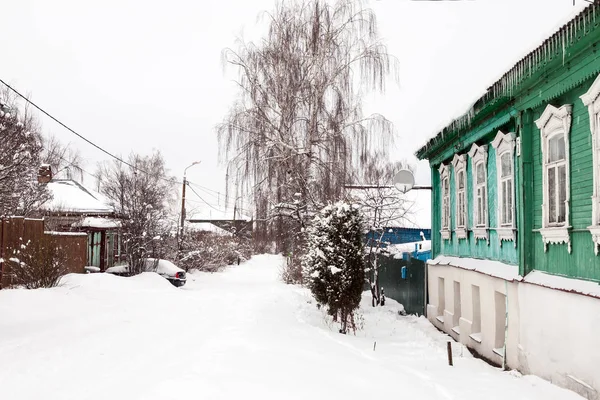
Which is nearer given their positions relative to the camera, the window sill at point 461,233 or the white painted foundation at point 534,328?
the white painted foundation at point 534,328

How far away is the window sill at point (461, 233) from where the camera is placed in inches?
496

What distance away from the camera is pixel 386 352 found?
9227 mm

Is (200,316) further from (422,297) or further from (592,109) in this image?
(592,109)

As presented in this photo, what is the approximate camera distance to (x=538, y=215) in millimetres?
8422

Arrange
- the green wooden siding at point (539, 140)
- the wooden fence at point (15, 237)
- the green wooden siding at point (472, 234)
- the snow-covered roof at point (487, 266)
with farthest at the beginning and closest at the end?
the wooden fence at point (15, 237)
the green wooden siding at point (472, 234)
the snow-covered roof at point (487, 266)
the green wooden siding at point (539, 140)

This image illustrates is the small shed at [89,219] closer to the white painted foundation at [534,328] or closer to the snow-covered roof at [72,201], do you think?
the snow-covered roof at [72,201]

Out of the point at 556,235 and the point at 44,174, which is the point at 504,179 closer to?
the point at 556,235

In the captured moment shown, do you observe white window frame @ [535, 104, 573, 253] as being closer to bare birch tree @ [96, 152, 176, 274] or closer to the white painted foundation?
the white painted foundation

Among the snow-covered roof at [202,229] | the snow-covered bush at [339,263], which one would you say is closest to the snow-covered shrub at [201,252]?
the snow-covered roof at [202,229]

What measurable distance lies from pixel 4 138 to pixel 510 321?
37.8 feet

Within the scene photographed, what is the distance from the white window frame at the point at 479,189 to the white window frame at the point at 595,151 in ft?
14.4

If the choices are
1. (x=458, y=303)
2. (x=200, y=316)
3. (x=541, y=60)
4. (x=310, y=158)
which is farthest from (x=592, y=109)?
(x=310, y=158)

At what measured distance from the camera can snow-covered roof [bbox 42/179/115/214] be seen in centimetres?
2711

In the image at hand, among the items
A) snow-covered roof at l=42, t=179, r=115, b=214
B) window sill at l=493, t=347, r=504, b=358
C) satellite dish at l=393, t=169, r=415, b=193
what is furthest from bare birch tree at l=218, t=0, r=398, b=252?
snow-covered roof at l=42, t=179, r=115, b=214
